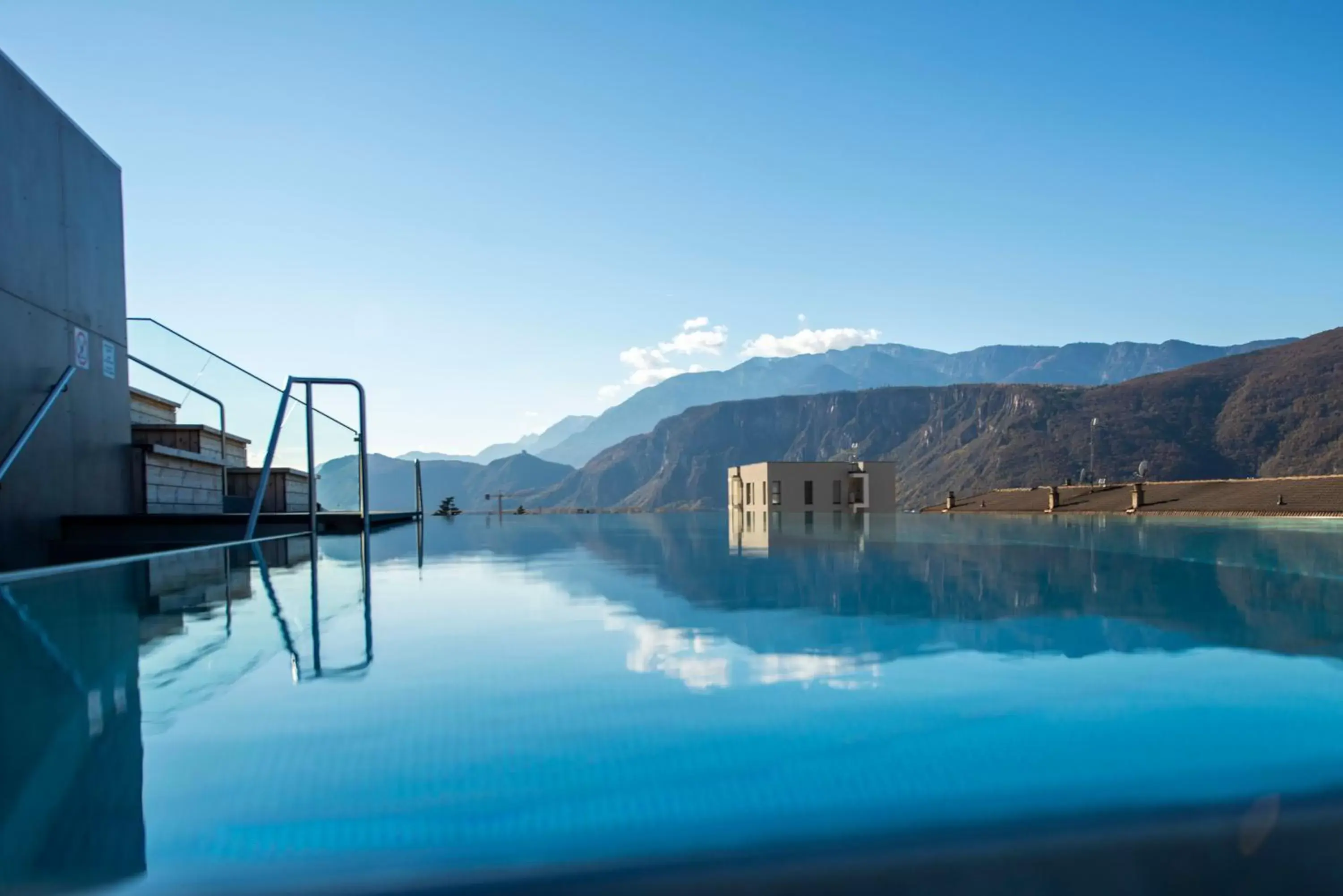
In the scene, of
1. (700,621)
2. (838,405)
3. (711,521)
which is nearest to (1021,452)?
(838,405)

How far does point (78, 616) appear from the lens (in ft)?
12.9

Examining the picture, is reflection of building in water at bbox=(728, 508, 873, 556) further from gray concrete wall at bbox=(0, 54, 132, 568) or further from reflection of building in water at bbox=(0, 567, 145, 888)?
gray concrete wall at bbox=(0, 54, 132, 568)

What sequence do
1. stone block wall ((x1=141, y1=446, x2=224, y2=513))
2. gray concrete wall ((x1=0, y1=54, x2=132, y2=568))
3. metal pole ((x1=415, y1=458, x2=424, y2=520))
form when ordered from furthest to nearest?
metal pole ((x1=415, y1=458, x2=424, y2=520)) < stone block wall ((x1=141, y1=446, x2=224, y2=513)) < gray concrete wall ((x1=0, y1=54, x2=132, y2=568))

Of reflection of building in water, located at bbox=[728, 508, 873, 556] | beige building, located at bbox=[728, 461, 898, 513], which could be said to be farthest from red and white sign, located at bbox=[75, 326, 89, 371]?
beige building, located at bbox=[728, 461, 898, 513]

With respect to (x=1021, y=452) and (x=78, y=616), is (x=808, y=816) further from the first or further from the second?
(x=1021, y=452)

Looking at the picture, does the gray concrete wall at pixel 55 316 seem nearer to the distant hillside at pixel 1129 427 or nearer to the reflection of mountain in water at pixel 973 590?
the reflection of mountain in water at pixel 973 590

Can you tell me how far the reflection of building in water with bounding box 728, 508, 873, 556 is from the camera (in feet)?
32.9

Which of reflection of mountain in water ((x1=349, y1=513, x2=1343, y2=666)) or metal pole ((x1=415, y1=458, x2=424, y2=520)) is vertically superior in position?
metal pole ((x1=415, y1=458, x2=424, y2=520))

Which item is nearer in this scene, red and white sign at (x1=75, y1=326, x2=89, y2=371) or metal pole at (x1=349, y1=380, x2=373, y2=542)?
red and white sign at (x1=75, y1=326, x2=89, y2=371)

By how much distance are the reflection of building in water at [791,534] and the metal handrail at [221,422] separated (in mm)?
6318

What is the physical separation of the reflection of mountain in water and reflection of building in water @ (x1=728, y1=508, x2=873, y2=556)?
0.14 metres

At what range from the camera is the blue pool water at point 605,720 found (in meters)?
1.48

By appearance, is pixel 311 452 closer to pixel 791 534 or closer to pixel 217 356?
pixel 217 356

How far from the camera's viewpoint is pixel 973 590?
521 centimetres
